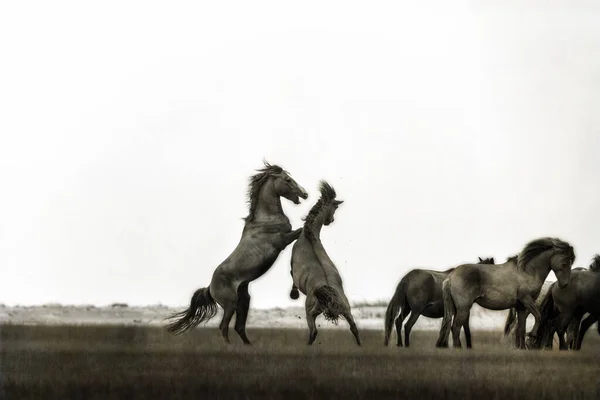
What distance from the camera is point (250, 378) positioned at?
57.6 ft

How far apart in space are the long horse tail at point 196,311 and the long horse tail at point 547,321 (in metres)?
4.75

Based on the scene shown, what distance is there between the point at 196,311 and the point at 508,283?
188 inches

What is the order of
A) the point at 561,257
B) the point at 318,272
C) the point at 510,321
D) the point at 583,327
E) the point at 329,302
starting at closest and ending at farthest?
1. the point at 329,302
2. the point at 318,272
3. the point at 561,257
4. the point at 583,327
5. the point at 510,321

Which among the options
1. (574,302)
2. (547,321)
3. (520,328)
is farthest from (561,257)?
(547,321)

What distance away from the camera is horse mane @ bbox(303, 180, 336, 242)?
2383cm

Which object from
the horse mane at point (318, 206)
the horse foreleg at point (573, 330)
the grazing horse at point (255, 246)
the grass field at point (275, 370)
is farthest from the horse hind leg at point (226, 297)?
the horse foreleg at point (573, 330)

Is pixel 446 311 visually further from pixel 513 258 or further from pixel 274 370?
Answer: pixel 274 370

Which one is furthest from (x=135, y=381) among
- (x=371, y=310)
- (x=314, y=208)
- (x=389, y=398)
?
(x=371, y=310)

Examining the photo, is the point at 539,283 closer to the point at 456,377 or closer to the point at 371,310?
the point at 456,377

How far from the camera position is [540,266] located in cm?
2369

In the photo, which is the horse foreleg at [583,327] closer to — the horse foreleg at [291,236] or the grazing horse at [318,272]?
the grazing horse at [318,272]

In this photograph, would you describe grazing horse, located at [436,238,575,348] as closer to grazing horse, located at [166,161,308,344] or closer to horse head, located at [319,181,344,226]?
horse head, located at [319,181,344,226]

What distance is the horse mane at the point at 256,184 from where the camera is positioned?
24828mm

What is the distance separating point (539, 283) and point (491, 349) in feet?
3.71
